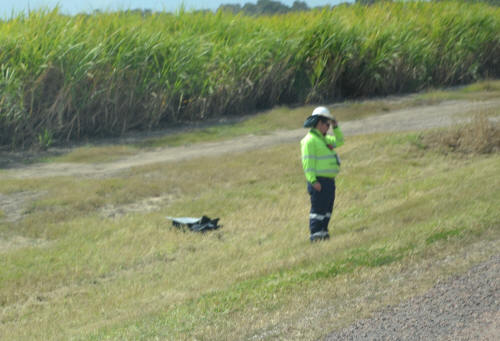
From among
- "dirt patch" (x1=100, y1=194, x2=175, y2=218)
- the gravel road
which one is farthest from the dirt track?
the gravel road

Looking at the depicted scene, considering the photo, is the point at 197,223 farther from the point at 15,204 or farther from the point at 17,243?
the point at 15,204

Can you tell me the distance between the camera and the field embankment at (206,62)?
15.3m

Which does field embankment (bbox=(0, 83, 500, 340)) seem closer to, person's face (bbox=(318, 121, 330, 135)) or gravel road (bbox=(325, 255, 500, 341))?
gravel road (bbox=(325, 255, 500, 341))

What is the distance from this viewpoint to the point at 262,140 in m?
15.8

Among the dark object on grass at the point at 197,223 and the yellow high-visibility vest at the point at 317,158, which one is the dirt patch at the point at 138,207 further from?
the yellow high-visibility vest at the point at 317,158

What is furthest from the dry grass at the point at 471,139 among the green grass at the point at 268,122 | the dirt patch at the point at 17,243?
the dirt patch at the point at 17,243

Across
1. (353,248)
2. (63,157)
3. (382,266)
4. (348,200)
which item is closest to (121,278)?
(353,248)

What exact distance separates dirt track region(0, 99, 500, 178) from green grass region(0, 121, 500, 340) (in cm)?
88

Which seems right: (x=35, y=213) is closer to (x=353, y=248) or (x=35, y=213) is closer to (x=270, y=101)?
(x=353, y=248)

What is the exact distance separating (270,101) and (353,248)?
1297cm

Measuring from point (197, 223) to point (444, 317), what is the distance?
5.02m

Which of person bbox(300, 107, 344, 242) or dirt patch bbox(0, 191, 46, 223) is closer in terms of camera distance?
person bbox(300, 107, 344, 242)

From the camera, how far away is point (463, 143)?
13.3m

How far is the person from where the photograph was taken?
26.0 ft
